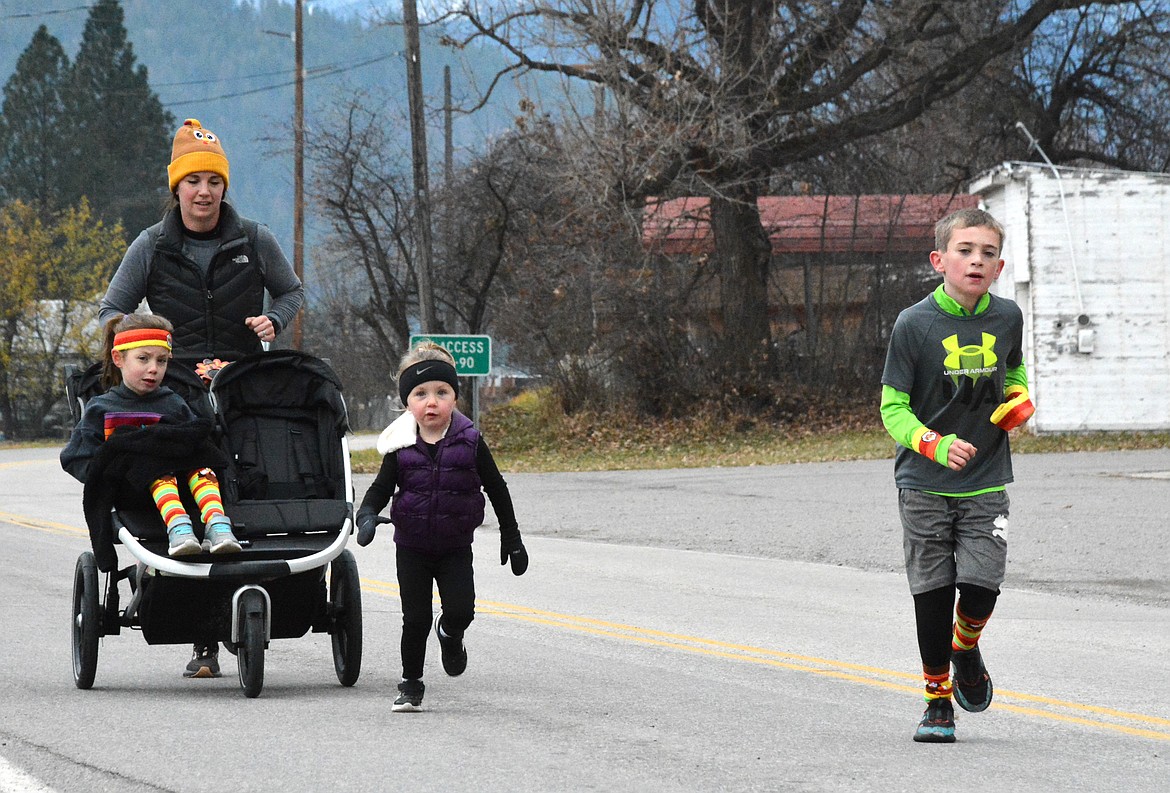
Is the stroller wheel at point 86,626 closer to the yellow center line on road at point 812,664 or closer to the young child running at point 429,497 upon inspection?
the young child running at point 429,497

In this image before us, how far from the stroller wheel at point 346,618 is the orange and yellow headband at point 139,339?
1226 mm

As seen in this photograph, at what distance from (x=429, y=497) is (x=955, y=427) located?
2104mm

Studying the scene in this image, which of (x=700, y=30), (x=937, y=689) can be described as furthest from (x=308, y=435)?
(x=700, y=30)

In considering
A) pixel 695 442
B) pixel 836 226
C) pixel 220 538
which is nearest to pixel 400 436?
pixel 220 538

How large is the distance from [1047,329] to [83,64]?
75680 millimetres

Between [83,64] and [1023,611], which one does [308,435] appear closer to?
[1023,611]

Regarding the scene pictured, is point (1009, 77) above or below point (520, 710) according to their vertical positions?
above

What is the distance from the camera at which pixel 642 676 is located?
7.64m

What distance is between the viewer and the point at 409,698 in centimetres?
656

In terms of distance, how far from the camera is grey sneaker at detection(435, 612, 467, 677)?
6.99m

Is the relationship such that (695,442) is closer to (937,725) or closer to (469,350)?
(469,350)

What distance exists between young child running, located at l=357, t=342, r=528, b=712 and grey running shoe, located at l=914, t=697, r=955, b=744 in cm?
174

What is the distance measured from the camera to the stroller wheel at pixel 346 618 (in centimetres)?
722

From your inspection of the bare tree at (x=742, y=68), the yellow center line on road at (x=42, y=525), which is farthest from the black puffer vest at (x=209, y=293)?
the bare tree at (x=742, y=68)
